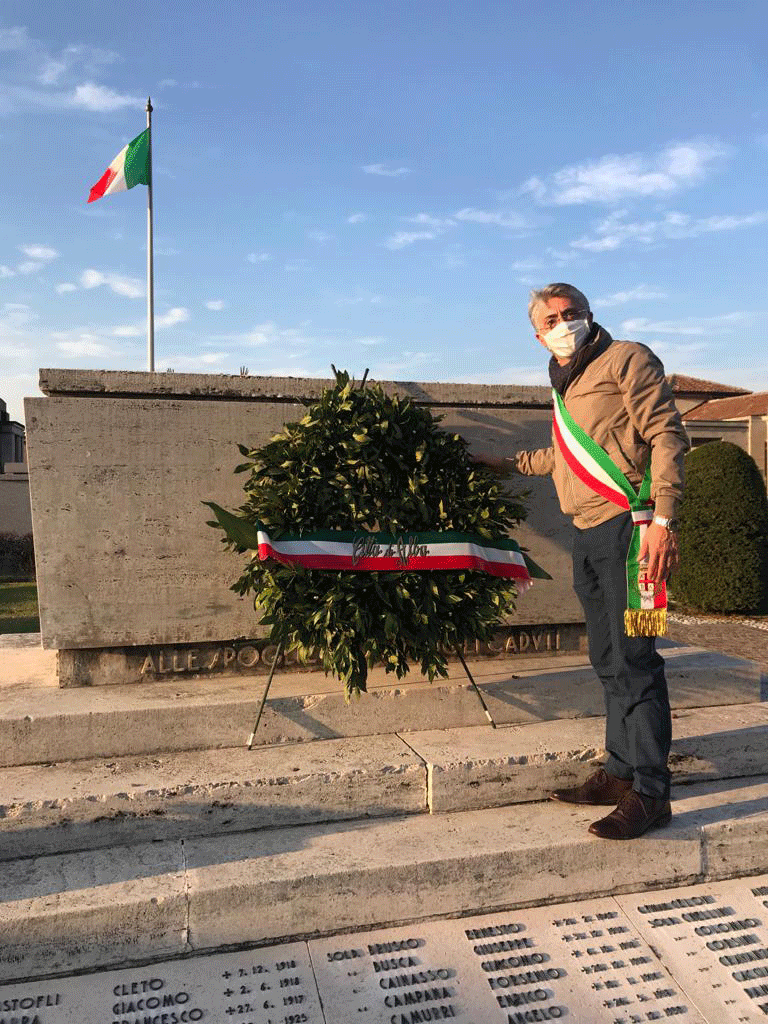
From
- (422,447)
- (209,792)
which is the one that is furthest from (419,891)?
(422,447)

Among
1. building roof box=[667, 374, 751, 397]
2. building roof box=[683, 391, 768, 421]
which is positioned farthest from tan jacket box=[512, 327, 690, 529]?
building roof box=[667, 374, 751, 397]

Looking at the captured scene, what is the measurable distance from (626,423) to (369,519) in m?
1.24

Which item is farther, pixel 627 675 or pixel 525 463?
pixel 525 463

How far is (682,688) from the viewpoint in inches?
179

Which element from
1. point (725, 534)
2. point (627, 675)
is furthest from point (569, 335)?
point (725, 534)

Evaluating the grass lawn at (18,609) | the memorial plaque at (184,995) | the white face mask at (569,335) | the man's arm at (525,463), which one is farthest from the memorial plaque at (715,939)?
the grass lawn at (18,609)

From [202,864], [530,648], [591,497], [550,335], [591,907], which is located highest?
[550,335]

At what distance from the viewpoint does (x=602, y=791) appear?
11.3 ft

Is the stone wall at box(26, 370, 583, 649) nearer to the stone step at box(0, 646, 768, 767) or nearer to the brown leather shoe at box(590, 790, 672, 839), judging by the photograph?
the stone step at box(0, 646, 768, 767)

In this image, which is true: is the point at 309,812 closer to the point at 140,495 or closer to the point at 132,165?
the point at 140,495

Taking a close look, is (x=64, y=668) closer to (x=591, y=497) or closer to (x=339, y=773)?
(x=339, y=773)

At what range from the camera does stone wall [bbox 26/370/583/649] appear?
413 cm

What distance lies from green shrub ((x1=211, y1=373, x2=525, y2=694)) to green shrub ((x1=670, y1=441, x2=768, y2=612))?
8406mm

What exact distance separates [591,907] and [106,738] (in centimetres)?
212
